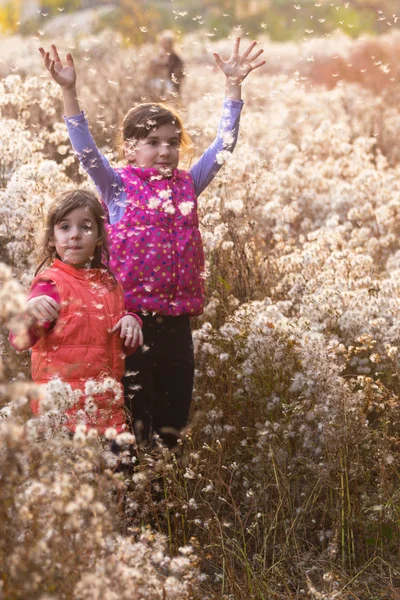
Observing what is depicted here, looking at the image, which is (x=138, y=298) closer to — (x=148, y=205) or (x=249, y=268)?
(x=148, y=205)

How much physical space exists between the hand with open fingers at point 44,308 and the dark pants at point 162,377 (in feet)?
1.90

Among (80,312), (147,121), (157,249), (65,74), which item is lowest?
(80,312)

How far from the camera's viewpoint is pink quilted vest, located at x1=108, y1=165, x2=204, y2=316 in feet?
11.7

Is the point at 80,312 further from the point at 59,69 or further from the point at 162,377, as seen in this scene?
the point at 59,69

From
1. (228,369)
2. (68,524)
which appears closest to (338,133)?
(228,369)

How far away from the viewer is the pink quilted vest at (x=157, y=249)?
11.7ft

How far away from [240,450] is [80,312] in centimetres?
113

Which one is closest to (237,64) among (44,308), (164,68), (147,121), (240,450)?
(147,121)

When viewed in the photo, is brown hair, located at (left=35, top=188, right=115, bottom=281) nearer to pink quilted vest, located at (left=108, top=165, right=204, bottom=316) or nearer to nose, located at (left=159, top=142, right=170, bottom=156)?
pink quilted vest, located at (left=108, top=165, right=204, bottom=316)

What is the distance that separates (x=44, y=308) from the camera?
3094mm

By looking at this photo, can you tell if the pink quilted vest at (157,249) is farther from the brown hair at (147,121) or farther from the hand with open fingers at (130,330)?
the hand with open fingers at (130,330)

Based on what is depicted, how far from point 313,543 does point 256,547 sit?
0.98 feet

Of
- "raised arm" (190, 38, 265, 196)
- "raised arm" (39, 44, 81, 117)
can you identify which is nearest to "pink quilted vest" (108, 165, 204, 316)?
"raised arm" (190, 38, 265, 196)

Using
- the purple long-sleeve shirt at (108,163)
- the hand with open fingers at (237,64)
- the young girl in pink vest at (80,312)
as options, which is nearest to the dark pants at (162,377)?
the young girl in pink vest at (80,312)
